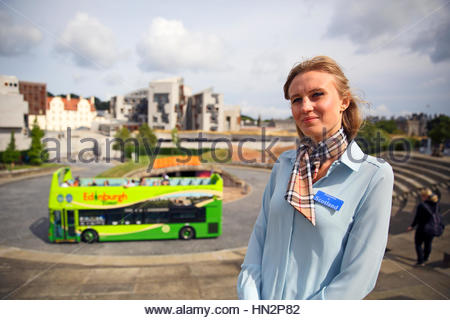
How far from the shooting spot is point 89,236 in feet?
32.8

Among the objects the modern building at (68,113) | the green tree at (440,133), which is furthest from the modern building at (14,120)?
the green tree at (440,133)

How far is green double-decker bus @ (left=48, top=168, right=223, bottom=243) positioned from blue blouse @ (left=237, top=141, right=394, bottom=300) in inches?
337

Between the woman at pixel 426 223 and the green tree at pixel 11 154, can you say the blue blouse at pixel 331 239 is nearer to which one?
the woman at pixel 426 223

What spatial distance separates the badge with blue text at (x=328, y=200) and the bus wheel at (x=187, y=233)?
9.65 meters

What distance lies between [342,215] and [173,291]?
19.6 feet

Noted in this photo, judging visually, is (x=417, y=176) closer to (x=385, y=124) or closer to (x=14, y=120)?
(x=385, y=124)

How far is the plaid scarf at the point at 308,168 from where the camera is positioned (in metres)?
1.44

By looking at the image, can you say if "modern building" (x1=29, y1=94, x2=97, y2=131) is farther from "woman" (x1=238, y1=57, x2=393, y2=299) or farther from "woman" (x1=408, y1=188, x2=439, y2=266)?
"woman" (x1=238, y1=57, x2=393, y2=299)

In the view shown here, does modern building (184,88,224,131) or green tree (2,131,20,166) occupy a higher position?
modern building (184,88,224,131)

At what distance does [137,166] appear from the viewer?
2258 centimetres

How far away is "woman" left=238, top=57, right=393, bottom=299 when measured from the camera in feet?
4.56

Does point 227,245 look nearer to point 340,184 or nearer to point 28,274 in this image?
point 28,274

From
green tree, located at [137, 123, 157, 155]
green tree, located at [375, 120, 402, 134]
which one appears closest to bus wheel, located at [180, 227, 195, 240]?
green tree, located at [375, 120, 402, 134]
